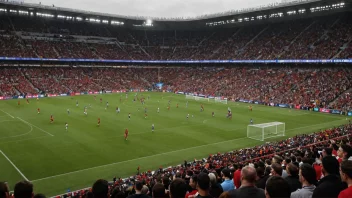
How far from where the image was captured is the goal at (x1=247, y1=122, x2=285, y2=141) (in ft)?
109

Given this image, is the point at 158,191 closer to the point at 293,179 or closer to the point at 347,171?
the point at 347,171

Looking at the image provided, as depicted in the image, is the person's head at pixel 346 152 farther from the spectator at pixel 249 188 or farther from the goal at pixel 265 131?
the goal at pixel 265 131

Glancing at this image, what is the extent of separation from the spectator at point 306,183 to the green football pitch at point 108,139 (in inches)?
689

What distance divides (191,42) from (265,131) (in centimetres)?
7477

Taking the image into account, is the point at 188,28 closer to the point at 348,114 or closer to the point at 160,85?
the point at 160,85

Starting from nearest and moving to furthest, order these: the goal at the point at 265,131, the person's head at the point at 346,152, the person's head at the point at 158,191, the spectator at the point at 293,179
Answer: the person's head at the point at 158,191
the spectator at the point at 293,179
the person's head at the point at 346,152
the goal at the point at 265,131

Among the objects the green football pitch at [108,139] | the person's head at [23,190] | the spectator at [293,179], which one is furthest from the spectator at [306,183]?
the green football pitch at [108,139]

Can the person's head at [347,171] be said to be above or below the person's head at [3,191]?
above

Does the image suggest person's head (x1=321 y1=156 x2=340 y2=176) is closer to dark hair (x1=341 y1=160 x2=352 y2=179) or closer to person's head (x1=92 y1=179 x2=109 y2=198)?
dark hair (x1=341 y1=160 x2=352 y2=179)

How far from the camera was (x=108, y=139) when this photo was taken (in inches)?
1238

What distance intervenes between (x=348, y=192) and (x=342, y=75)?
6161cm

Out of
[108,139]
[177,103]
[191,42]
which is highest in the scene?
[191,42]

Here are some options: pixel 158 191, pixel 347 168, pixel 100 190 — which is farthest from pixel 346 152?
pixel 100 190

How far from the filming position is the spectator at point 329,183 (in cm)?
499
